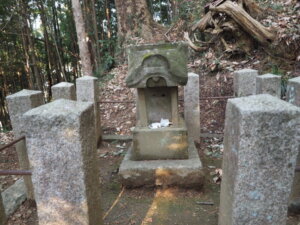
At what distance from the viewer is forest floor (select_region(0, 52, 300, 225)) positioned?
297cm

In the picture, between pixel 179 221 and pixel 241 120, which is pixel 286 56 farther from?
pixel 241 120

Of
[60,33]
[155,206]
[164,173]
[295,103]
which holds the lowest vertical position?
[155,206]

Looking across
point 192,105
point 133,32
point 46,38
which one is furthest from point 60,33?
point 192,105

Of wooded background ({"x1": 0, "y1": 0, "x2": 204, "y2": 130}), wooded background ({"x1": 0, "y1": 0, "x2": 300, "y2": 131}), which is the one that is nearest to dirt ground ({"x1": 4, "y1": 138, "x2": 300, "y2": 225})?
wooded background ({"x1": 0, "y1": 0, "x2": 300, "y2": 131})

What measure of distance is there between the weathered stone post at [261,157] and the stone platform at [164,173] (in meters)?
1.66

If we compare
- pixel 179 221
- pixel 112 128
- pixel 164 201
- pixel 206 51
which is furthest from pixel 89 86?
pixel 206 51

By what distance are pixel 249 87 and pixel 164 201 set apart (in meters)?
2.78

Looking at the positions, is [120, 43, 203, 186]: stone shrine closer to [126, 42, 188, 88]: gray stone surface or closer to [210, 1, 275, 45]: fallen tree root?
[126, 42, 188, 88]: gray stone surface

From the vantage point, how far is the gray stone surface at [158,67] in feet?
10.9

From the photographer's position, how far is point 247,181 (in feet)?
5.01

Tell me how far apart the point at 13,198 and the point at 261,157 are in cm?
330

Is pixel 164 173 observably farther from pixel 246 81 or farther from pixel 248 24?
pixel 248 24

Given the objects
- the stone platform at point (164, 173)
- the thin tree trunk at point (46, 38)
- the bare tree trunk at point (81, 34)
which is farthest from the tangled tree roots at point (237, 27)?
the thin tree trunk at point (46, 38)

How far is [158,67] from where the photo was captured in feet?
10.9
